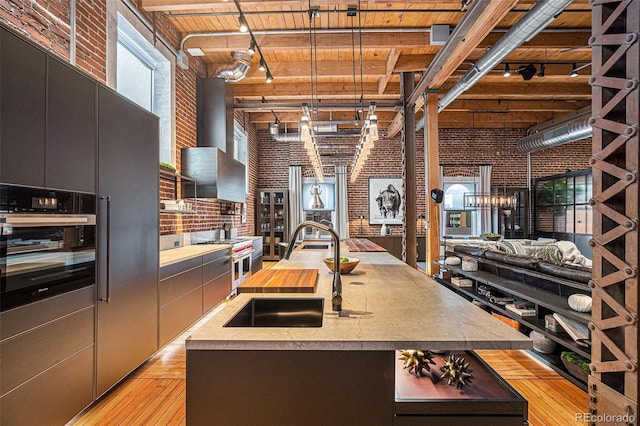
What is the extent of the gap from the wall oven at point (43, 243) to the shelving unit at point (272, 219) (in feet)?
22.7

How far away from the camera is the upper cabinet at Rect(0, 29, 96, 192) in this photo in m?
1.63

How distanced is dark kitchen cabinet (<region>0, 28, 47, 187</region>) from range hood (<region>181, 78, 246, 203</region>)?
2.96 meters

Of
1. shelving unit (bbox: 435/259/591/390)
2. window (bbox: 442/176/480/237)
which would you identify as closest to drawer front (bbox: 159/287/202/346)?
shelving unit (bbox: 435/259/591/390)

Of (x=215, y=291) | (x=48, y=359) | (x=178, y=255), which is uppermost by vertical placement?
(x=178, y=255)

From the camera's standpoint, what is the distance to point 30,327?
1729 millimetres

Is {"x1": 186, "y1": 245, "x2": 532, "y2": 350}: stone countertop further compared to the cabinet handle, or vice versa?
the cabinet handle

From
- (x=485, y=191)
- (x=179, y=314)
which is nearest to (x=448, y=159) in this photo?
(x=485, y=191)

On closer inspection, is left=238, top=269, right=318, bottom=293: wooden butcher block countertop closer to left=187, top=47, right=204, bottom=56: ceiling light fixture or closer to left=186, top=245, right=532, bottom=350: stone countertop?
left=186, top=245, right=532, bottom=350: stone countertop

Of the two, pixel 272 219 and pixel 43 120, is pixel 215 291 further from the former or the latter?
pixel 272 219

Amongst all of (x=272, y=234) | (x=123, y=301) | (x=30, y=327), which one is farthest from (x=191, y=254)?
(x=272, y=234)

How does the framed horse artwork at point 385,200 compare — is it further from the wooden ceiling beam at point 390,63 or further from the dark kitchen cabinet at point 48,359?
the dark kitchen cabinet at point 48,359

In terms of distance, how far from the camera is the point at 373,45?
4.70 metres

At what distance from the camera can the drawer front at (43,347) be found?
1.61m

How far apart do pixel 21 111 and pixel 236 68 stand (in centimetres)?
394
